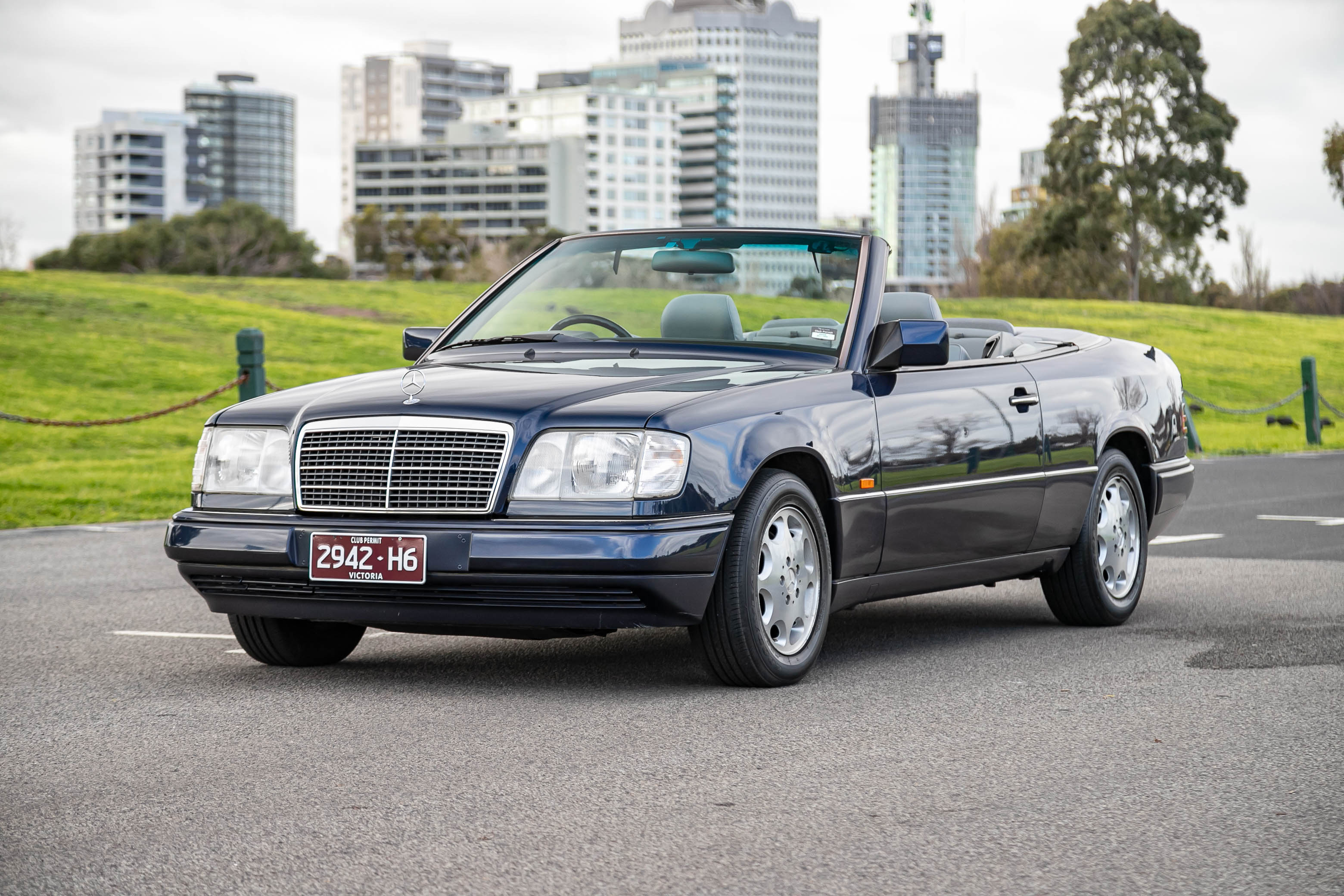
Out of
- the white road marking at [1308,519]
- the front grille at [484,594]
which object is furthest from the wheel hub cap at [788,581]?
the white road marking at [1308,519]

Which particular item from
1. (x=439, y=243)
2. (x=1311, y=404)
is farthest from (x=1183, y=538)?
(x=439, y=243)

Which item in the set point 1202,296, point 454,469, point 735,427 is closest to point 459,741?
point 454,469

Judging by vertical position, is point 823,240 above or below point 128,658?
above

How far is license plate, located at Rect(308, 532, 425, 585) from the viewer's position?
5.62 meters

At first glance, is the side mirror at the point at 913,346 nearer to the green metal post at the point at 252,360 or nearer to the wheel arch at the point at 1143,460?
the wheel arch at the point at 1143,460

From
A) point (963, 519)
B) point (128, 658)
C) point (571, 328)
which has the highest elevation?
point (571, 328)

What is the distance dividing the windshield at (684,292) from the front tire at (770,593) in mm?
895

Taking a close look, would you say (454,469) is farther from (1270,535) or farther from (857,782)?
(1270,535)

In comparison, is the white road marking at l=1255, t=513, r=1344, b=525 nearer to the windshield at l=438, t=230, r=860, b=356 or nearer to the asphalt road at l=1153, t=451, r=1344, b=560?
the asphalt road at l=1153, t=451, r=1344, b=560

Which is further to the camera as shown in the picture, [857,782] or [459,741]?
[459,741]

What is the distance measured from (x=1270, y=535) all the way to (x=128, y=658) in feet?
25.0

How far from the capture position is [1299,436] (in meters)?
26.4

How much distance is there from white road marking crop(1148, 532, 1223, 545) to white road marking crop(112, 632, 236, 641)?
6.14m

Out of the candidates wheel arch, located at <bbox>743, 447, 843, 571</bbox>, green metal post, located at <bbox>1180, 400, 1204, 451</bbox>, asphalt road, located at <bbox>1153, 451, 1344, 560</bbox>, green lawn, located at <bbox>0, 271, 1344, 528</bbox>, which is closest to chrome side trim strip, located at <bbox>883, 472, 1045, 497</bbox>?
wheel arch, located at <bbox>743, 447, 843, 571</bbox>
